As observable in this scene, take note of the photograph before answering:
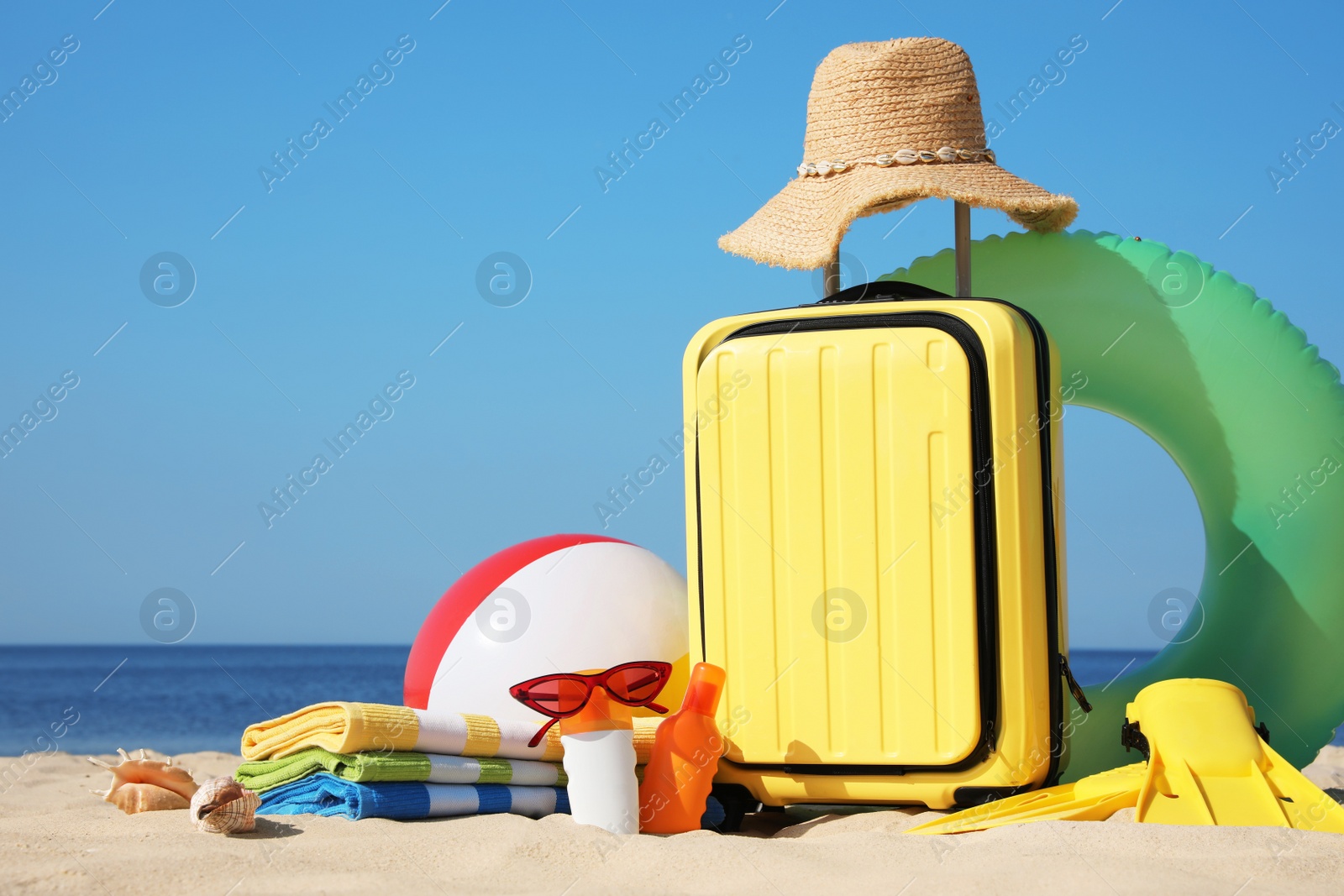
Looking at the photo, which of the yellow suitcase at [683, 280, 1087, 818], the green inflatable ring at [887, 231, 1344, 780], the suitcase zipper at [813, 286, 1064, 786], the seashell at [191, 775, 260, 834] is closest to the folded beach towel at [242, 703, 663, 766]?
the seashell at [191, 775, 260, 834]

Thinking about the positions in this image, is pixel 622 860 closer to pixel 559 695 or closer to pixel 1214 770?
pixel 559 695

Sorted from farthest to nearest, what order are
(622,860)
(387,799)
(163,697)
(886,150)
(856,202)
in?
(163,697)
(886,150)
(856,202)
(387,799)
(622,860)

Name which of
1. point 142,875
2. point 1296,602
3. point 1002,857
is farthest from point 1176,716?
point 142,875

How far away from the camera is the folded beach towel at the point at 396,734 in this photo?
2701 mm

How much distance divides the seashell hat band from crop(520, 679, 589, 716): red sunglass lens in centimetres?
151

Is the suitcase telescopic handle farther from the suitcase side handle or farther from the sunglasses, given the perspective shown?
the sunglasses

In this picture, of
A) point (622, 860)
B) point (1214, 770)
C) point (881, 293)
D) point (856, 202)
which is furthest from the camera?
point (856, 202)

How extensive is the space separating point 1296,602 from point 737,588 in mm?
1865

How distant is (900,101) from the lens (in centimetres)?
386

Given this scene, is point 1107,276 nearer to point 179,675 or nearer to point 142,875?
point 142,875

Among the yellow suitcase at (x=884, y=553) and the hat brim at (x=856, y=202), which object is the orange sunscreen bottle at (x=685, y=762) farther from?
the hat brim at (x=856, y=202)

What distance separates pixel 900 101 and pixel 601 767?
2313mm

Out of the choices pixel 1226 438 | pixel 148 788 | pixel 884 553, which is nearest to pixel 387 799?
pixel 148 788

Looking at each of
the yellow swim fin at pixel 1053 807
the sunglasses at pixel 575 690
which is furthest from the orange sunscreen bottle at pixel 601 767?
the yellow swim fin at pixel 1053 807
